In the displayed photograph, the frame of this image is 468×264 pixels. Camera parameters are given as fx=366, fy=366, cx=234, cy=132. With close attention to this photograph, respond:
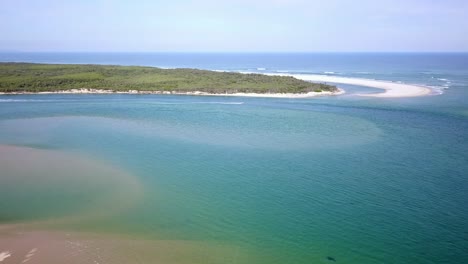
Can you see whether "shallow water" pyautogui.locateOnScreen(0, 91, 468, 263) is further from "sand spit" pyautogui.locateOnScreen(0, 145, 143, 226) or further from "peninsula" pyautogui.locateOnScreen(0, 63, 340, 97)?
Result: "peninsula" pyautogui.locateOnScreen(0, 63, 340, 97)

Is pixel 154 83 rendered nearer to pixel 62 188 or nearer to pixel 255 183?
pixel 62 188

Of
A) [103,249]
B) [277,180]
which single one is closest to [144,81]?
[277,180]

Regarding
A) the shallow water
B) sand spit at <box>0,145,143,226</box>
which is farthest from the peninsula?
sand spit at <box>0,145,143,226</box>

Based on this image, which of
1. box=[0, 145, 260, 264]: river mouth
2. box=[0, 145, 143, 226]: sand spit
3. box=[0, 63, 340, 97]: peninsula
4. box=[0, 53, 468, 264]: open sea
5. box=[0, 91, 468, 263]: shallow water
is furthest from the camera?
box=[0, 63, 340, 97]: peninsula

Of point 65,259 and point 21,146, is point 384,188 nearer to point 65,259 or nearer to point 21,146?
point 65,259

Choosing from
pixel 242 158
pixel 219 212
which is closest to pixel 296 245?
pixel 219 212

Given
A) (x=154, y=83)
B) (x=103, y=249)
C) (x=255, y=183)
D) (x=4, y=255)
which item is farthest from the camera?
(x=154, y=83)

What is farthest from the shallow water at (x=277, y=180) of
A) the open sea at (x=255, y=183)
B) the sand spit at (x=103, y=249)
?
the sand spit at (x=103, y=249)
